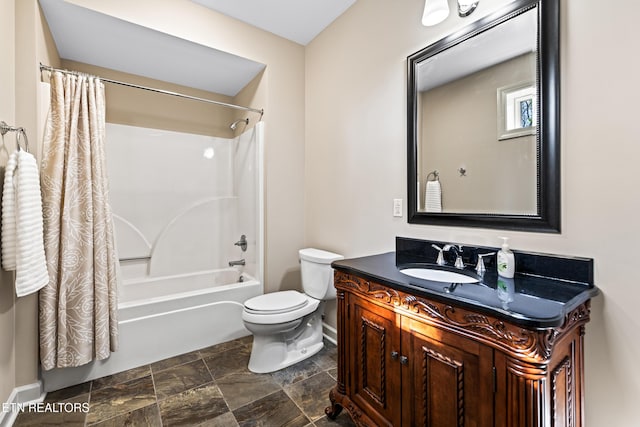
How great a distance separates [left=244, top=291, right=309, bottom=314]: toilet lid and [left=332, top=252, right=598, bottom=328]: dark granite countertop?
2.65 feet

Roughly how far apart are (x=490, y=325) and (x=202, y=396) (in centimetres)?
168

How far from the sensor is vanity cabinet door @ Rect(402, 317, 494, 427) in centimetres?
89

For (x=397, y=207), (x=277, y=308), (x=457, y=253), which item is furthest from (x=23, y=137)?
(x=457, y=253)

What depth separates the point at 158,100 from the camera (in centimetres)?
290

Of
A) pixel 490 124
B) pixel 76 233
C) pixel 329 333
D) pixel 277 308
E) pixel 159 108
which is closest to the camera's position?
pixel 490 124

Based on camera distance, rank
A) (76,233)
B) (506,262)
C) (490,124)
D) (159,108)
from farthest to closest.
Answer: (159,108) → (76,233) → (490,124) → (506,262)

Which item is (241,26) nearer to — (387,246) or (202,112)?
(202,112)

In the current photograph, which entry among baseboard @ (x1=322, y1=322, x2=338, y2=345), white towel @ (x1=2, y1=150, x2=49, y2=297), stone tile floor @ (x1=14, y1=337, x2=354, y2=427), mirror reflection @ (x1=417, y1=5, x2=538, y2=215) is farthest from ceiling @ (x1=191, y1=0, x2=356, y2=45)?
stone tile floor @ (x1=14, y1=337, x2=354, y2=427)

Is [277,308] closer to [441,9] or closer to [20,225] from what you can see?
[20,225]

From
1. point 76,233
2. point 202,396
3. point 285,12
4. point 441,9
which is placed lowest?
point 202,396

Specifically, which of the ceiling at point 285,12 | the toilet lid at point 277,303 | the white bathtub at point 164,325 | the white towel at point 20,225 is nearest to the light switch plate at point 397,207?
the toilet lid at point 277,303

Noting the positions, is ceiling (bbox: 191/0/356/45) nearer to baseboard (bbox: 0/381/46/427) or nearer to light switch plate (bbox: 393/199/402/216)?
light switch plate (bbox: 393/199/402/216)

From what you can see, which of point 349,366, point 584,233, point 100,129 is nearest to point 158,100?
point 100,129

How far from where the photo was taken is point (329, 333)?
94.1 inches
